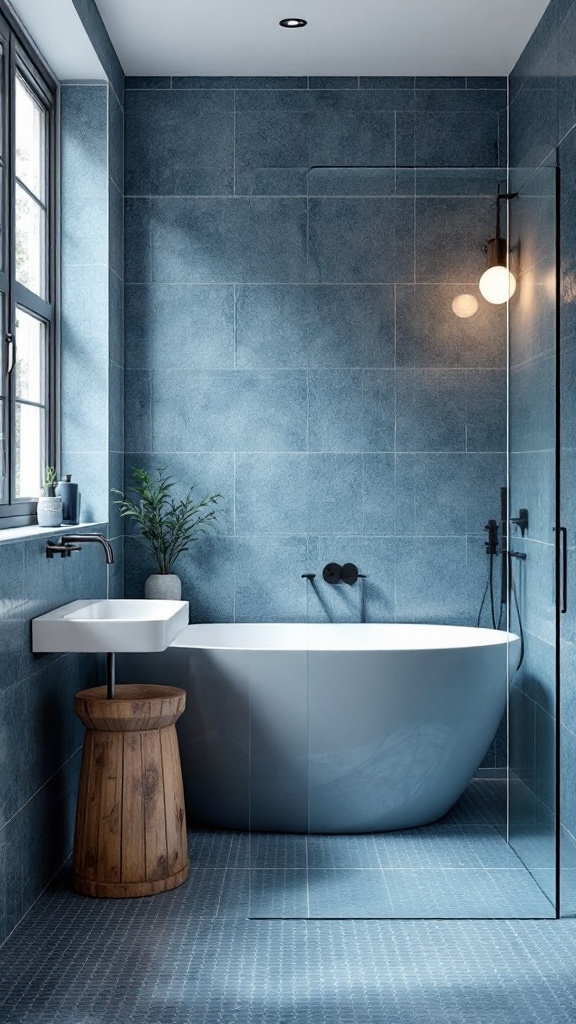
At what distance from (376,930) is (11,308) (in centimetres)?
236

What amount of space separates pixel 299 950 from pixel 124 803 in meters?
0.74

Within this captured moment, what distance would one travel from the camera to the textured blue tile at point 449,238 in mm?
3215

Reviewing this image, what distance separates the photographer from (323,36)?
4.26 metres

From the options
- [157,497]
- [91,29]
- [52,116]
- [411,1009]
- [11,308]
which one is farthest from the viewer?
[157,497]

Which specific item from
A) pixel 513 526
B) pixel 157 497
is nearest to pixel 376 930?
pixel 513 526

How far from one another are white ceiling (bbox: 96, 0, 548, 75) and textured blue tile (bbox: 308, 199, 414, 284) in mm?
1193

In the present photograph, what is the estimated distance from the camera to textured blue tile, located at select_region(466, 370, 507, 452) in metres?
3.23

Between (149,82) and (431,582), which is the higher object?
(149,82)

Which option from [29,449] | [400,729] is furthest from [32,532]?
[400,729]

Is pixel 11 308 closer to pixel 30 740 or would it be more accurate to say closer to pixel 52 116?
pixel 52 116

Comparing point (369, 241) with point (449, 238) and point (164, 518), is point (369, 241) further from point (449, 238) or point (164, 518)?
point (164, 518)

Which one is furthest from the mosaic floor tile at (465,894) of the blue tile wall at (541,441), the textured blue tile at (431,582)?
the textured blue tile at (431,582)

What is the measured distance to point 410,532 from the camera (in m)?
3.26

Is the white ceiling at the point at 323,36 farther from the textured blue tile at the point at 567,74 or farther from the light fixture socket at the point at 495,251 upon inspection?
the light fixture socket at the point at 495,251
